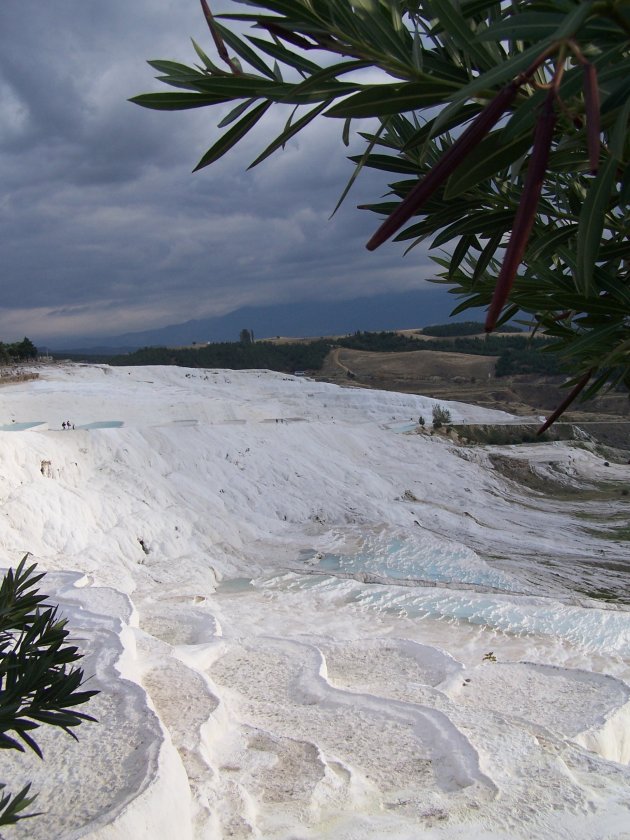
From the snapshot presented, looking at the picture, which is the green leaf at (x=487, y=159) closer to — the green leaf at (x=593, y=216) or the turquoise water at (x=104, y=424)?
the green leaf at (x=593, y=216)

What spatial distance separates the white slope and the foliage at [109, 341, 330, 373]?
3777cm

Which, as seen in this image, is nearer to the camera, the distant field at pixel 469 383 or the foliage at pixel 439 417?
the foliage at pixel 439 417

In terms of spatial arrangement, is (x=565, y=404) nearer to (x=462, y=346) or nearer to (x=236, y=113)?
(x=236, y=113)

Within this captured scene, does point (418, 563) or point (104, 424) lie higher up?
A: point (104, 424)

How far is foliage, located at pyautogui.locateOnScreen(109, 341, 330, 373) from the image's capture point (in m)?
61.8

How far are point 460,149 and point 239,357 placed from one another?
63.5m

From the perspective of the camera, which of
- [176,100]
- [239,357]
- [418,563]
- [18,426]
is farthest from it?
[239,357]

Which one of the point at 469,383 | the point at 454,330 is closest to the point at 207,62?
the point at 469,383

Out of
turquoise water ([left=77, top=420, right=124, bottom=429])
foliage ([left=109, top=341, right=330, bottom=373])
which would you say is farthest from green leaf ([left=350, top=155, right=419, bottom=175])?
foliage ([left=109, top=341, right=330, bottom=373])

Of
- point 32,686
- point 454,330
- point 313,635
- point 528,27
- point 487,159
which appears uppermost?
point 454,330

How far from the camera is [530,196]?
0.89 metres

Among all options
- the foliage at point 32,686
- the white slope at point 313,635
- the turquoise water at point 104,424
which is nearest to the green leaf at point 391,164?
the foliage at point 32,686

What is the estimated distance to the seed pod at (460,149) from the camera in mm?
886

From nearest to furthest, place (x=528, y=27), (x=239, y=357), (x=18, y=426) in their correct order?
(x=528, y=27) → (x=18, y=426) → (x=239, y=357)
